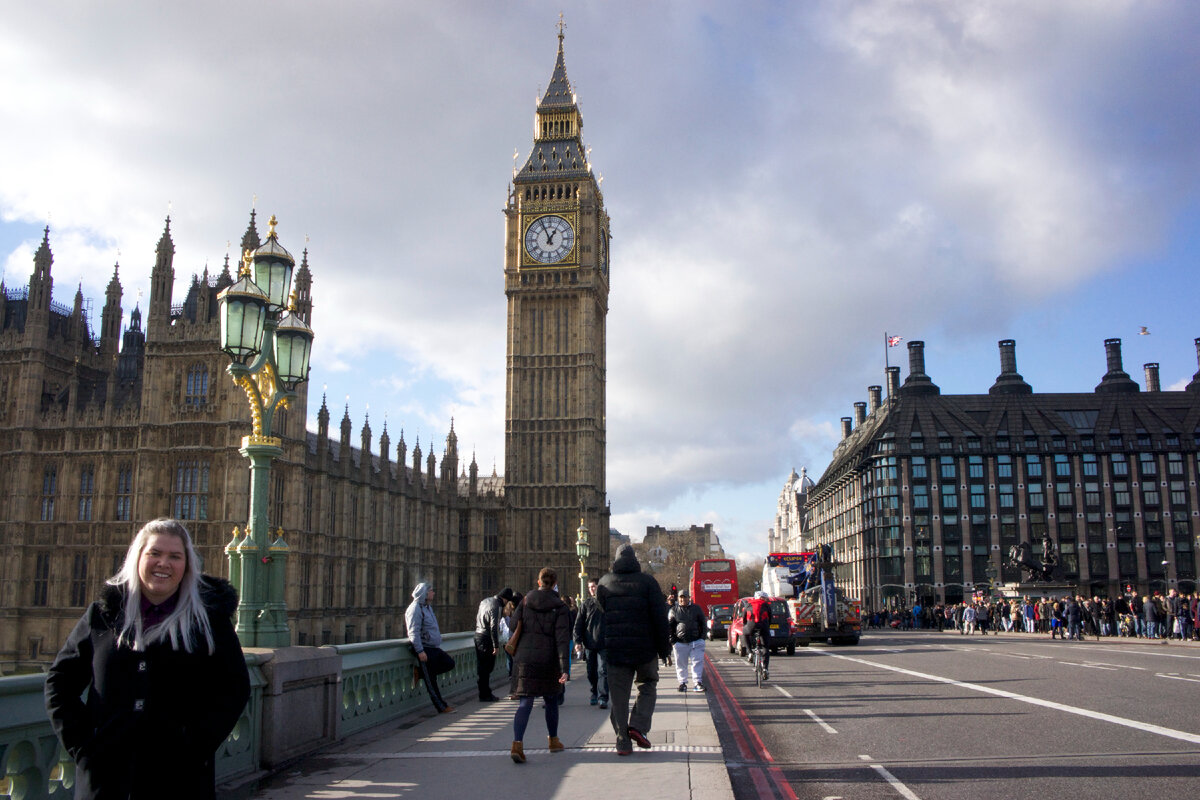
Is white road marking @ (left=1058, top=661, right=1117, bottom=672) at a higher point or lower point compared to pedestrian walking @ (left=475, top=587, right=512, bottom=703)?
lower

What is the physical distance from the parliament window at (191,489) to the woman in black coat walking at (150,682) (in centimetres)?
4228

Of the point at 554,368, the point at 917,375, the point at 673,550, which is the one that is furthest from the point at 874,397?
the point at 673,550

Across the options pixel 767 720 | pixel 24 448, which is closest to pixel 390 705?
pixel 767 720

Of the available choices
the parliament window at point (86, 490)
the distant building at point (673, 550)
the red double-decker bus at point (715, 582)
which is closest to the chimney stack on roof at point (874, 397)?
the distant building at point (673, 550)

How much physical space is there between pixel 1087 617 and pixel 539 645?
41.0 meters

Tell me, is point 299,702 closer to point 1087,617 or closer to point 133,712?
point 133,712

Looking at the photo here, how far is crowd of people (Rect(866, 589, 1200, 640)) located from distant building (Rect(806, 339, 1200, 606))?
2565cm

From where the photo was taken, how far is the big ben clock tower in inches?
2803

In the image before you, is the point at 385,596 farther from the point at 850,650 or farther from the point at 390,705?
the point at 390,705

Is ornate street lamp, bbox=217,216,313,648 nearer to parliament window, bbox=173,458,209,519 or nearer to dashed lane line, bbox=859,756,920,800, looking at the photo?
dashed lane line, bbox=859,756,920,800

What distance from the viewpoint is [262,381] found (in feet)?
38.4

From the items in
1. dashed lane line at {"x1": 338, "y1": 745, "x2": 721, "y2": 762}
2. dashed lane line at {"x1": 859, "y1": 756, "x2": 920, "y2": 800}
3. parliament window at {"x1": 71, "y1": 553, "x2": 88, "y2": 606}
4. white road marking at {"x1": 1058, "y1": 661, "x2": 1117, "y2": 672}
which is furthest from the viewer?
parliament window at {"x1": 71, "y1": 553, "x2": 88, "y2": 606}

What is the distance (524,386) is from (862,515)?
3740 centimetres

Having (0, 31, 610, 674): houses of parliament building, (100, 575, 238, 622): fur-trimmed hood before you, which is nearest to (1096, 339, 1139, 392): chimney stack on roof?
(0, 31, 610, 674): houses of parliament building
